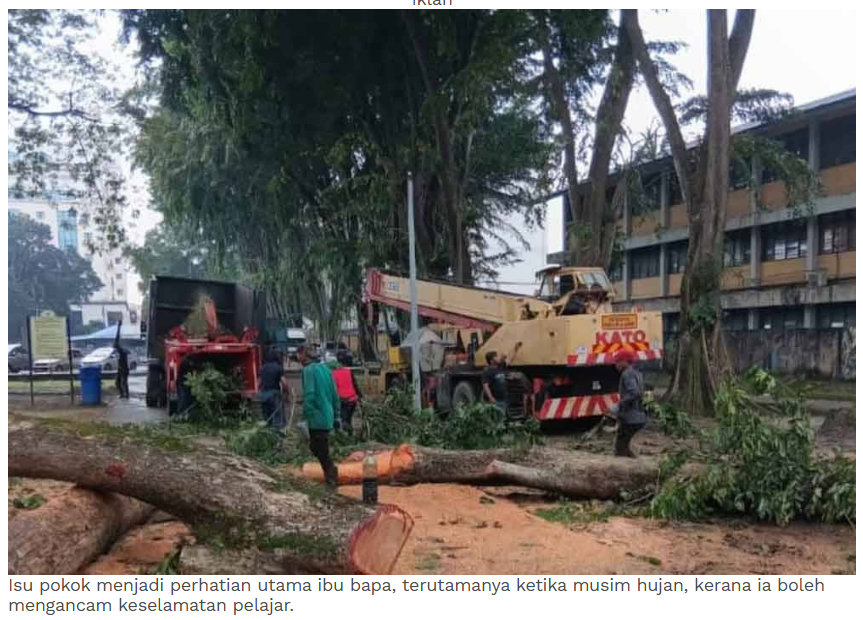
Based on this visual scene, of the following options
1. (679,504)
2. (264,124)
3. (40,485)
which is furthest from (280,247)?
(679,504)

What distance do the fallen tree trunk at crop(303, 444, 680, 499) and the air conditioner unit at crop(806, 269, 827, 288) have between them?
59.5 ft

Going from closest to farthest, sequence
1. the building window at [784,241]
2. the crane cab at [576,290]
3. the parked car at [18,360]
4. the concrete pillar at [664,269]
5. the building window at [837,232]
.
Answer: the crane cab at [576,290] < the building window at [837,232] < the building window at [784,241] < the parked car at [18,360] < the concrete pillar at [664,269]

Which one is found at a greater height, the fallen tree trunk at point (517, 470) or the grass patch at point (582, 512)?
the fallen tree trunk at point (517, 470)

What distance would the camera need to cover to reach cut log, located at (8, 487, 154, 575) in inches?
179

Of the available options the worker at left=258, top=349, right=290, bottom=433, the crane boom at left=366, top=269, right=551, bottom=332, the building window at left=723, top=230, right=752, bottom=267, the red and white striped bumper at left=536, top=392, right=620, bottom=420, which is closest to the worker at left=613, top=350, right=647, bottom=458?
the red and white striped bumper at left=536, top=392, right=620, bottom=420

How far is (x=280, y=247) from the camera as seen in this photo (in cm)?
2670

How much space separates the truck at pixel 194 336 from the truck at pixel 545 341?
325cm

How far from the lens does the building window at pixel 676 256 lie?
Result: 28.8 metres

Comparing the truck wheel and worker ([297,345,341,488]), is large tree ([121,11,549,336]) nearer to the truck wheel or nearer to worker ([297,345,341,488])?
the truck wheel

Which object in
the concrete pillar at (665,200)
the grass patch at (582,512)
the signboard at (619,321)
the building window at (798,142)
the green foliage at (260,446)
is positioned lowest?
the grass patch at (582,512)

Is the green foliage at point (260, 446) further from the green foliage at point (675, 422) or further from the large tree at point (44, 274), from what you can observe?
the large tree at point (44, 274)

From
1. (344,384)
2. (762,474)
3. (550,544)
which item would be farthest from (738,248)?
(550,544)

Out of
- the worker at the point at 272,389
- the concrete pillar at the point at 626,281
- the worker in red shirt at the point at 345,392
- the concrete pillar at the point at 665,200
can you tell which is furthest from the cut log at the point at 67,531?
the concrete pillar at the point at 626,281

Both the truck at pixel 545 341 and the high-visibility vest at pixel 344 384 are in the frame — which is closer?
the high-visibility vest at pixel 344 384
